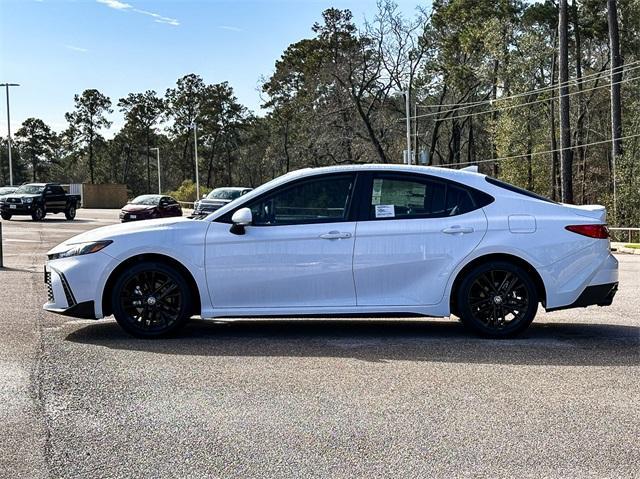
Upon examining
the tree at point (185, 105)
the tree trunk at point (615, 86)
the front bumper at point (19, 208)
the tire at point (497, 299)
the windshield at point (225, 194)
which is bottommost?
the tire at point (497, 299)

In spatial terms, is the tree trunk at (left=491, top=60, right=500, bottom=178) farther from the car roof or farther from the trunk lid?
the car roof

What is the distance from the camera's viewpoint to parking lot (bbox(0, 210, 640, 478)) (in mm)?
3947

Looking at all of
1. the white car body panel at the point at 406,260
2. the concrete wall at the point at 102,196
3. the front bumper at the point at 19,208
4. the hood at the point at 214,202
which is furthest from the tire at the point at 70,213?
the white car body panel at the point at 406,260

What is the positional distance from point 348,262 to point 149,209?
2659 cm

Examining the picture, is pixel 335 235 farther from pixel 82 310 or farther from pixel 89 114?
pixel 89 114

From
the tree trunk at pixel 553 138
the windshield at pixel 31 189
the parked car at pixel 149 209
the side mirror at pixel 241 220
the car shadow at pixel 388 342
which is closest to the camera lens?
the car shadow at pixel 388 342

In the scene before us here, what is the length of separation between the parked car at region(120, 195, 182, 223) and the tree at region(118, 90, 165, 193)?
184ft

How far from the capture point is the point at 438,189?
7012 millimetres

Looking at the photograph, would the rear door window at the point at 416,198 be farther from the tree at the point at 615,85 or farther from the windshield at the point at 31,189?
the windshield at the point at 31,189

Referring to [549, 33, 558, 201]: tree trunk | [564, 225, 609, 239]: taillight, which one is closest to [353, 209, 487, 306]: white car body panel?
[564, 225, 609, 239]: taillight

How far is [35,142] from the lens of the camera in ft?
319

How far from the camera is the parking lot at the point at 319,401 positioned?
395cm

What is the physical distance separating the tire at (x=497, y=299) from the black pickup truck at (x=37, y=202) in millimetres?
31406

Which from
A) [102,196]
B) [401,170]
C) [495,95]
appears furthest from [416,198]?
[102,196]
